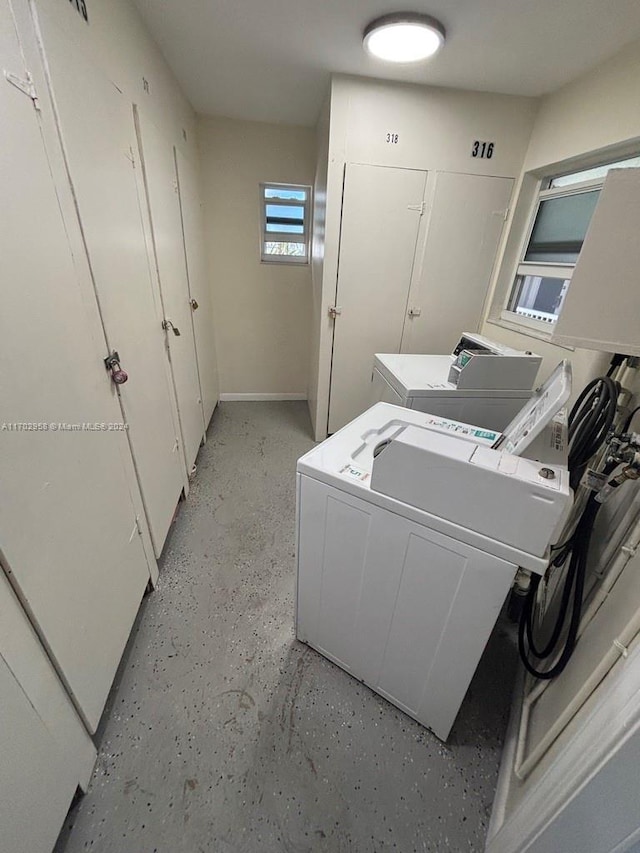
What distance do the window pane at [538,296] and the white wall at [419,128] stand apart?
72cm

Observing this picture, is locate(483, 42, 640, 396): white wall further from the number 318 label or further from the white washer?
the white washer

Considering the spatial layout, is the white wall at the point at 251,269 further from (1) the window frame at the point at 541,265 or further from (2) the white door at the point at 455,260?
(1) the window frame at the point at 541,265

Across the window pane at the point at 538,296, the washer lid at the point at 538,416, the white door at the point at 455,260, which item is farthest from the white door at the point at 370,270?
the washer lid at the point at 538,416

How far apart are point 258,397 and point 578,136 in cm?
312

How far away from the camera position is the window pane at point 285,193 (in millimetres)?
3104

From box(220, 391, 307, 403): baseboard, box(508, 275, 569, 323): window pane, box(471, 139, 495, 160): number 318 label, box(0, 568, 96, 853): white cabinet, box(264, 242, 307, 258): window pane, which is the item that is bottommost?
box(220, 391, 307, 403): baseboard

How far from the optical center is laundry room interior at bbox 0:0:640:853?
0.80 meters

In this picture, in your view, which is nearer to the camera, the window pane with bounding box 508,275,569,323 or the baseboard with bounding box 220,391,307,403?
the window pane with bounding box 508,275,569,323

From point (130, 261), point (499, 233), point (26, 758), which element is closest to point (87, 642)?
point (26, 758)

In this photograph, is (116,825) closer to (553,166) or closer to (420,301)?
(420,301)

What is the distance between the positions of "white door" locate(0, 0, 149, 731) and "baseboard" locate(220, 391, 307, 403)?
2.53 metres

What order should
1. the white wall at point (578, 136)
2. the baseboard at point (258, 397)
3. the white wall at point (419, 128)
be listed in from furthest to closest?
the baseboard at point (258, 397), the white wall at point (419, 128), the white wall at point (578, 136)

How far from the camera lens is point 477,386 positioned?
6.02ft

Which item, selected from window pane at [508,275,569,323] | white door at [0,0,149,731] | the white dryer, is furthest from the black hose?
white door at [0,0,149,731]
